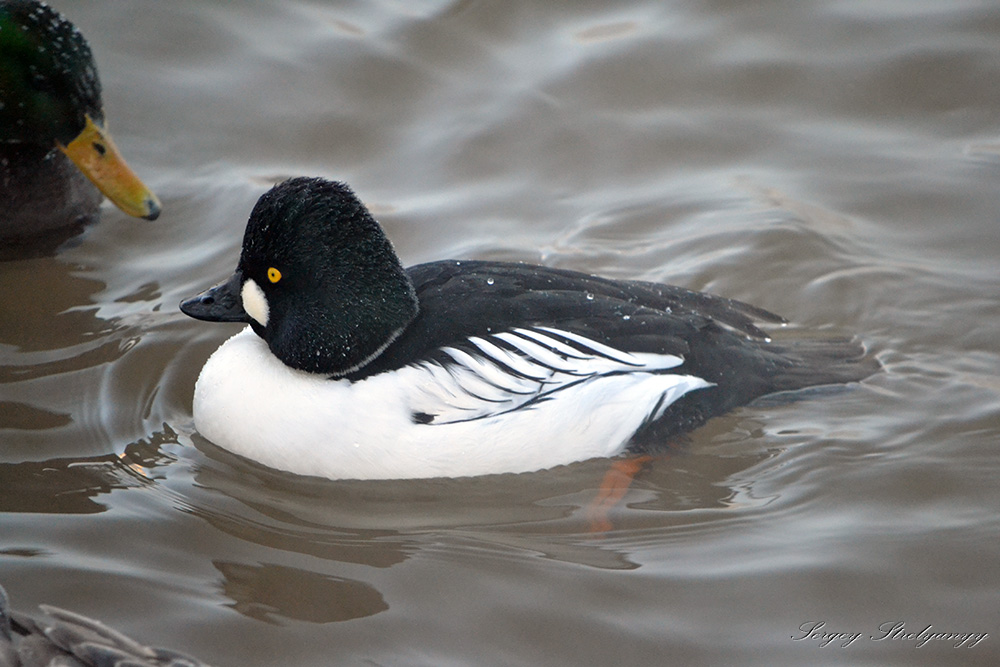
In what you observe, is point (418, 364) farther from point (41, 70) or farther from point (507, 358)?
point (41, 70)

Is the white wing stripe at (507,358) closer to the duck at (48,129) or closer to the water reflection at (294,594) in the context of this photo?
the water reflection at (294,594)

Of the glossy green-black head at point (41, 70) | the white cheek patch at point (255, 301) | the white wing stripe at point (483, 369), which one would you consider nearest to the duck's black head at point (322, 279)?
the white cheek patch at point (255, 301)

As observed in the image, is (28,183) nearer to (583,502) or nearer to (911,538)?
(583,502)

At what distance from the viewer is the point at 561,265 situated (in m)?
5.82

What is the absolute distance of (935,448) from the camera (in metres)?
4.45

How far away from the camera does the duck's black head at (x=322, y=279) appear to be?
403cm

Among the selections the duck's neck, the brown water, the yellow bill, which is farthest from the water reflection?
the duck's neck

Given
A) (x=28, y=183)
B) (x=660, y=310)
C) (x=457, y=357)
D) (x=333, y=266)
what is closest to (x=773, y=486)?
(x=660, y=310)

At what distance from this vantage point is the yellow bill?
566 cm

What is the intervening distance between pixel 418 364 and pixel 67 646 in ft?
5.63

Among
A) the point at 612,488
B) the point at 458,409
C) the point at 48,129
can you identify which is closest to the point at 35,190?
the point at 48,129

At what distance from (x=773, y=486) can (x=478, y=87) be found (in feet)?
13.1

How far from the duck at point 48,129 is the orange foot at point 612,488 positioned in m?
2.91

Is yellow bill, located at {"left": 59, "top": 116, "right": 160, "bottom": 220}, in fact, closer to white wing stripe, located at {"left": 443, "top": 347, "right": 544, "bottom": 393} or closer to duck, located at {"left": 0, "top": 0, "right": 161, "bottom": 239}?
duck, located at {"left": 0, "top": 0, "right": 161, "bottom": 239}
